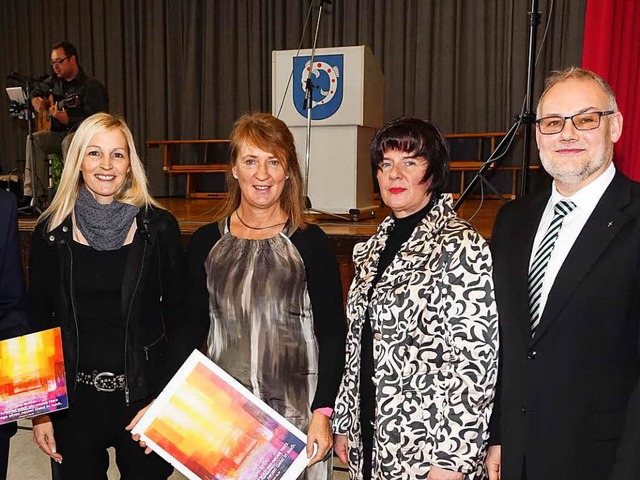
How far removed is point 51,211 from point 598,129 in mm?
1558

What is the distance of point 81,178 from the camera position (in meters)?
1.94

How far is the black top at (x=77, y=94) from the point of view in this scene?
5613 millimetres

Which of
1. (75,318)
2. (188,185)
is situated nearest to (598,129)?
(75,318)

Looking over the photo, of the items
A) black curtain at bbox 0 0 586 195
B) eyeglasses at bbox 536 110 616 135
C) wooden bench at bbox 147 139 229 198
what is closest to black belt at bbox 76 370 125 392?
eyeglasses at bbox 536 110 616 135

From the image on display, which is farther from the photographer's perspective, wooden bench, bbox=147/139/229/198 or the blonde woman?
wooden bench, bbox=147/139/229/198

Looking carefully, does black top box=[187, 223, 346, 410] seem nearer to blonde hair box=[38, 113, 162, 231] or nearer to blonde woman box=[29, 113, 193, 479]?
blonde woman box=[29, 113, 193, 479]

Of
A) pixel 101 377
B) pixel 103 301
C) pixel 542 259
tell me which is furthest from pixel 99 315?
A: pixel 542 259

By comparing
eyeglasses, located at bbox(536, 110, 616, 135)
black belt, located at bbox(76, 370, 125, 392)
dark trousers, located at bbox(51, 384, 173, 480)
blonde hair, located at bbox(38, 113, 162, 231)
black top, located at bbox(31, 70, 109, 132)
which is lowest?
dark trousers, located at bbox(51, 384, 173, 480)

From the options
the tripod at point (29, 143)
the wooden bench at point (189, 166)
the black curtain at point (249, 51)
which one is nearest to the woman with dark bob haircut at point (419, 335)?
the tripod at point (29, 143)

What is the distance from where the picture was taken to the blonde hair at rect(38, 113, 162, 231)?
1.86 metres

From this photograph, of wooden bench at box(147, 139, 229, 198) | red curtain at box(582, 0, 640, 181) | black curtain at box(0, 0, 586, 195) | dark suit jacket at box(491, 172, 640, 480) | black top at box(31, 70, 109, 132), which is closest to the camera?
dark suit jacket at box(491, 172, 640, 480)

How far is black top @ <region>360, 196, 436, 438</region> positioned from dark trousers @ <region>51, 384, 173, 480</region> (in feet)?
2.20

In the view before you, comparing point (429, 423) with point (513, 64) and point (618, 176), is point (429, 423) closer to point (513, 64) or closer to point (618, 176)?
point (618, 176)

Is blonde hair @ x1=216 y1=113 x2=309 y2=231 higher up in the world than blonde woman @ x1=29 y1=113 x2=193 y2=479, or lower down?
higher up
